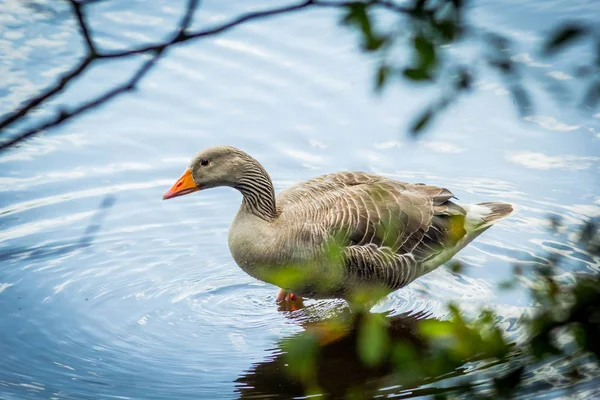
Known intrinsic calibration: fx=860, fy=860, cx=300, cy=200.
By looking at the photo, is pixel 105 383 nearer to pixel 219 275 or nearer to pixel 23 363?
pixel 23 363

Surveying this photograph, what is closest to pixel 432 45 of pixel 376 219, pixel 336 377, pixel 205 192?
pixel 336 377

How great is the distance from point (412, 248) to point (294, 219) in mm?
1115

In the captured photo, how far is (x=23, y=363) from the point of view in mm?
6375

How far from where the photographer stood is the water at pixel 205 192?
6.56 m

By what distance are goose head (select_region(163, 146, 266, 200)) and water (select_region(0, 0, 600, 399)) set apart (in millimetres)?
1167

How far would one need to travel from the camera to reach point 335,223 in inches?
257

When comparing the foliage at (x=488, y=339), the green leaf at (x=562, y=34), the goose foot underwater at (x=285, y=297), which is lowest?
the goose foot underwater at (x=285, y=297)

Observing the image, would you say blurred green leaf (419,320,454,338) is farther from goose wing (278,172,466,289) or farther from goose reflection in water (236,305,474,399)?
goose wing (278,172,466,289)

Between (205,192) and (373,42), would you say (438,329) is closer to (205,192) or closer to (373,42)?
(373,42)

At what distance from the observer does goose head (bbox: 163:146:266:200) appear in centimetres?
648

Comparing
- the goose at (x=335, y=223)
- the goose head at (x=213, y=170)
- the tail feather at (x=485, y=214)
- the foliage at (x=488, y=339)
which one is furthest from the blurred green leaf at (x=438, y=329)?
the tail feather at (x=485, y=214)

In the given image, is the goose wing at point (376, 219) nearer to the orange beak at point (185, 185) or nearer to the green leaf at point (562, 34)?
the orange beak at point (185, 185)

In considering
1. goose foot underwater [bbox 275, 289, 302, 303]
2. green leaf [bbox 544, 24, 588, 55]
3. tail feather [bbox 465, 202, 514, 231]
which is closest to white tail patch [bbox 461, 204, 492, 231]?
tail feather [bbox 465, 202, 514, 231]

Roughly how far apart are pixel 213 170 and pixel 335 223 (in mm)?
1010
